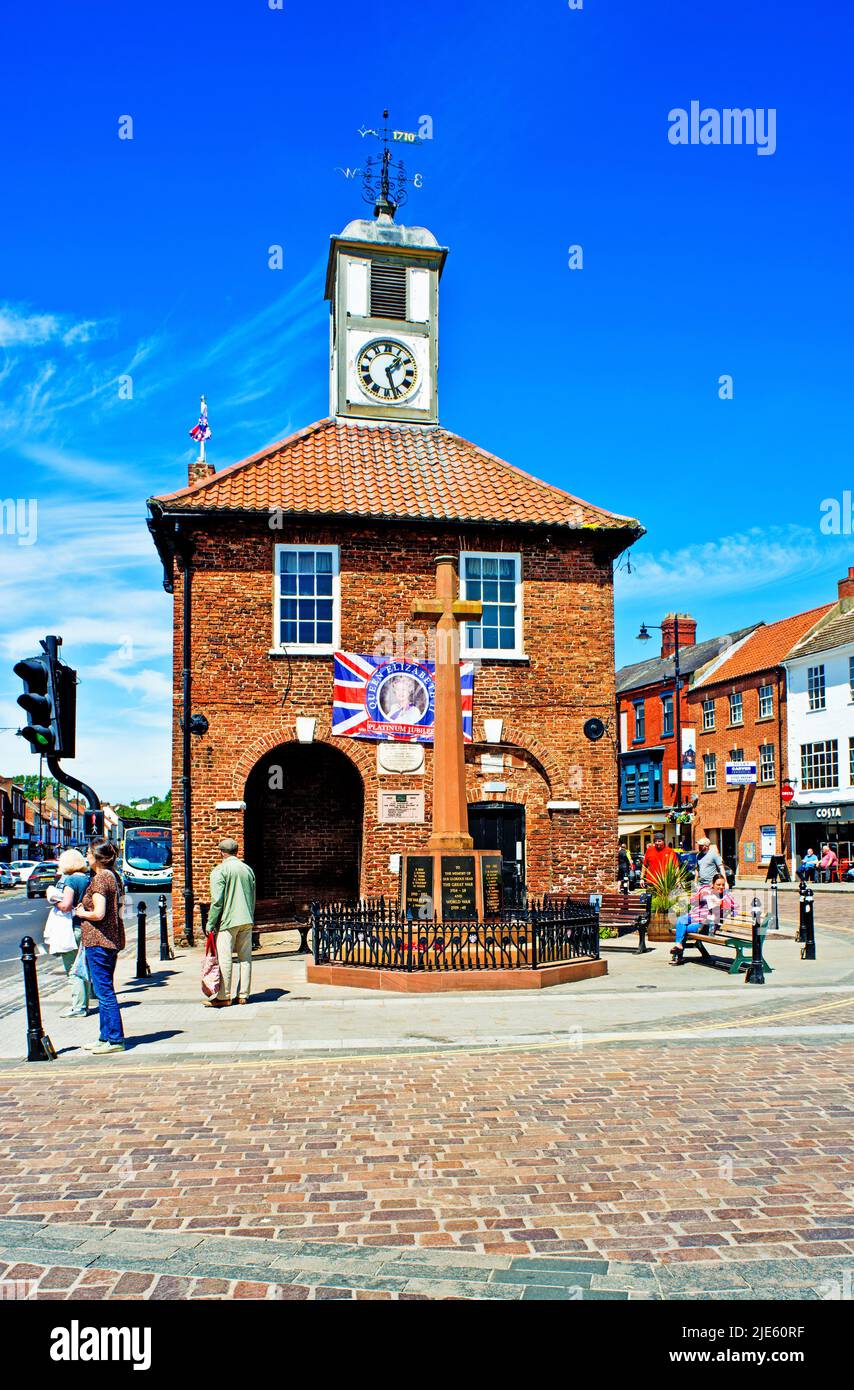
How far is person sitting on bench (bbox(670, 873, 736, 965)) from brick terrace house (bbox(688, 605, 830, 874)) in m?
30.1

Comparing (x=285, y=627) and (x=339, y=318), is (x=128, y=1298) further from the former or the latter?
(x=339, y=318)

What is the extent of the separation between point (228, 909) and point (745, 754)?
4059 cm

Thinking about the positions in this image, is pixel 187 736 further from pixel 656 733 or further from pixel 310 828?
pixel 656 733

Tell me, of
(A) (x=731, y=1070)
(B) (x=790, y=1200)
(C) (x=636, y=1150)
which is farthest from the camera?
(A) (x=731, y=1070)

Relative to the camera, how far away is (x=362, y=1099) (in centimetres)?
766

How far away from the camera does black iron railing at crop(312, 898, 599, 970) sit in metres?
13.2

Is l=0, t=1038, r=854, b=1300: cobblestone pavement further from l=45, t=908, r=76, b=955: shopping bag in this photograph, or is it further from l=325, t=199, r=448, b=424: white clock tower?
l=325, t=199, r=448, b=424: white clock tower

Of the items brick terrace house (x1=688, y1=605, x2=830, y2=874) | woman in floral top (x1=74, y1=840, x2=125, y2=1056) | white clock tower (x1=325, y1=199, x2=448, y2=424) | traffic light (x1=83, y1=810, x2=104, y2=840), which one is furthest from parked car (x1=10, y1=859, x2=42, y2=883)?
woman in floral top (x1=74, y1=840, x2=125, y2=1056)

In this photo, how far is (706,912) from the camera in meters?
15.9

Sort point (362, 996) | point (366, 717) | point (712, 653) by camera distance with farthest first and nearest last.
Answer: point (712, 653) < point (366, 717) < point (362, 996)

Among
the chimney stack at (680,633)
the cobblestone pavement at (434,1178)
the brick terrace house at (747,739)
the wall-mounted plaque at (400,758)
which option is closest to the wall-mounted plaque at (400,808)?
the wall-mounted plaque at (400,758)

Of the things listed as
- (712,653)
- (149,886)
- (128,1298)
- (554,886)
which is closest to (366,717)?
(554,886)

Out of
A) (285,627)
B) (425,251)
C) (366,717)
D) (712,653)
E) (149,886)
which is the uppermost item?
(425,251)
